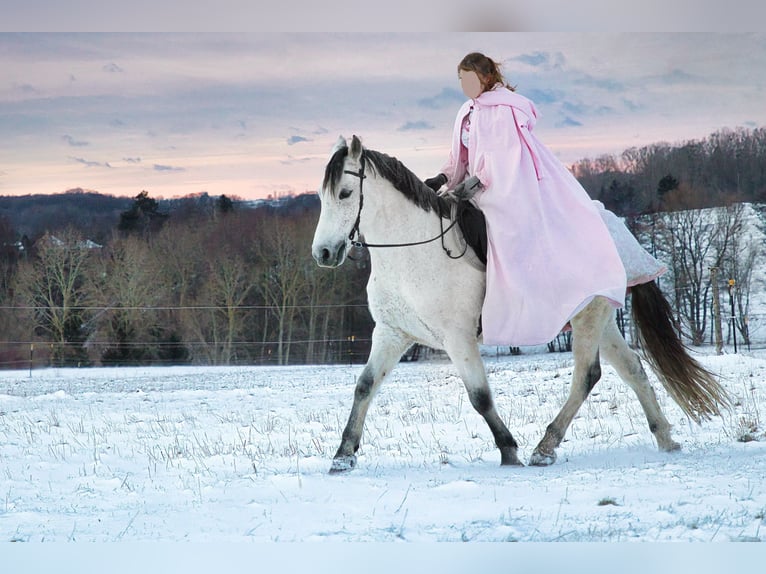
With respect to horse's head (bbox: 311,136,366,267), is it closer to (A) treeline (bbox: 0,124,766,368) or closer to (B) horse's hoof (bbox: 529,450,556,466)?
(B) horse's hoof (bbox: 529,450,556,466)

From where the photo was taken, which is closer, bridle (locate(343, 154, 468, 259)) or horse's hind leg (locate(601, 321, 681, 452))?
bridle (locate(343, 154, 468, 259))

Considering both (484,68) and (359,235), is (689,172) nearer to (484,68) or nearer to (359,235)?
(484,68)

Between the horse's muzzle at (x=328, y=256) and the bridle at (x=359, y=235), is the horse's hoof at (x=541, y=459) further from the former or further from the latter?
the horse's muzzle at (x=328, y=256)

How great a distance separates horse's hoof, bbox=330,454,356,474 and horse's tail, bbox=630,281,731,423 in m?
2.10

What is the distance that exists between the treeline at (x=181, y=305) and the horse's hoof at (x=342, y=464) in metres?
9.78

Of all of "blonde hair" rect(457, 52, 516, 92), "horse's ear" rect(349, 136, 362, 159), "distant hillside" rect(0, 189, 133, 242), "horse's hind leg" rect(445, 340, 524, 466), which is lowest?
"horse's hind leg" rect(445, 340, 524, 466)

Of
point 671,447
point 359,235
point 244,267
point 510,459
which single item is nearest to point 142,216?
point 244,267

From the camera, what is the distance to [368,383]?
4.30 m

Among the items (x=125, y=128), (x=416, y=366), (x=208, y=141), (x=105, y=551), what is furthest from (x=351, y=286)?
(x=105, y=551)

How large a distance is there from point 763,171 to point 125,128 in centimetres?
706

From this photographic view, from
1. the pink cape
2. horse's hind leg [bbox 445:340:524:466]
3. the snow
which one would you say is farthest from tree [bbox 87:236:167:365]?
horse's hind leg [bbox 445:340:524:466]

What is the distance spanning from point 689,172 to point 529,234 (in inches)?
158

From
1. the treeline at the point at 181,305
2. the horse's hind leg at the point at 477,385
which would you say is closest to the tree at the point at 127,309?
the treeline at the point at 181,305

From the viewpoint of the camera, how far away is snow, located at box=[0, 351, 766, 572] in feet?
11.2
